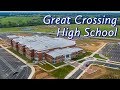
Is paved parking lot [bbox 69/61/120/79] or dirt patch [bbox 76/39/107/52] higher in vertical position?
dirt patch [bbox 76/39/107/52]

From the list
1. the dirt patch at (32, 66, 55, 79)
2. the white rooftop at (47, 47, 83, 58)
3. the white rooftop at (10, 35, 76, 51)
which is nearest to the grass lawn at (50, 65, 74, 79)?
the dirt patch at (32, 66, 55, 79)

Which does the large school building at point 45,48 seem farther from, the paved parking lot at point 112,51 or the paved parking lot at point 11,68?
the paved parking lot at point 112,51

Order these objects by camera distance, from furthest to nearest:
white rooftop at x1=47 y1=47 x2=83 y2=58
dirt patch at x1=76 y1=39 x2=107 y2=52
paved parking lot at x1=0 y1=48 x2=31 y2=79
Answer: dirt patch at x1=76 y1=39 x2=107 y2=52 → white rooftop at x1=47 y1=47 x2=83 y2=58 → paved parking lot at x1=0 y1=48 x2=31 y2=79

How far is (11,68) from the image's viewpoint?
6500 mm

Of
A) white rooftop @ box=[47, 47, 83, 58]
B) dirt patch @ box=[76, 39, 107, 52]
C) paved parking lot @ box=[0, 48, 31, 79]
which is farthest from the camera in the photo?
dirt patch @ box=[76, 39, 107, 52]

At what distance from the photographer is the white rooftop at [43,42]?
6590 mm

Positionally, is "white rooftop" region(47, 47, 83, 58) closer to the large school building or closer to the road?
the large school building

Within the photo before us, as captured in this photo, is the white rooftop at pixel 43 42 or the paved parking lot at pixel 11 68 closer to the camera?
the paved parking lot at pixel 11 68

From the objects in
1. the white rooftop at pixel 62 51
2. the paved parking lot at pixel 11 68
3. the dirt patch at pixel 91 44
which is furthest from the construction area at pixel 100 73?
the paved parking lot at pixel 11 68

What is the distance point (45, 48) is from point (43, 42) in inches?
4.9

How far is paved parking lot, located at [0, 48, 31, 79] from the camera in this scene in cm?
644

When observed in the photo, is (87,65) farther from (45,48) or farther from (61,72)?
(45,48)
